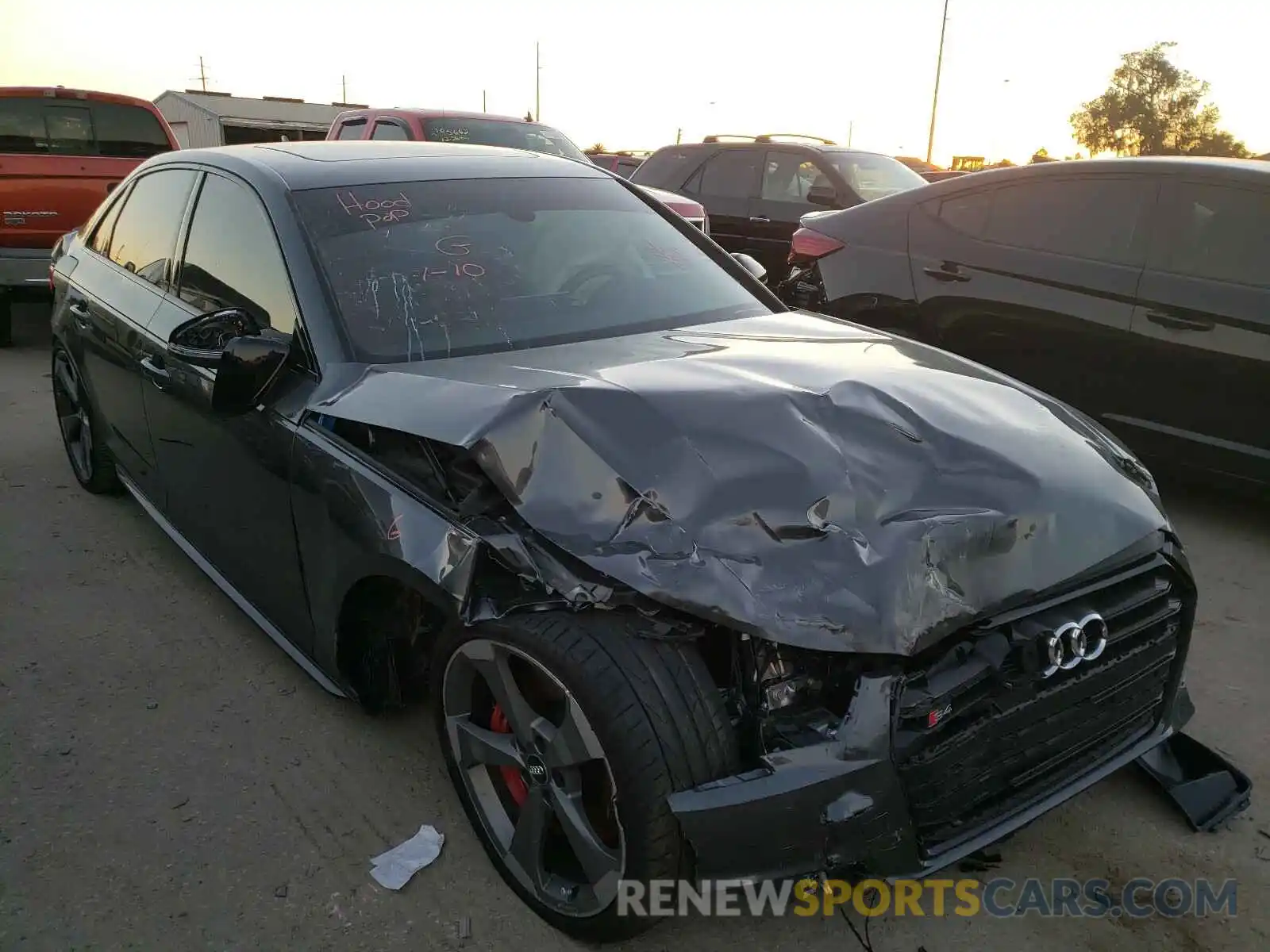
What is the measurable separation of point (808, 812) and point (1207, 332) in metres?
3.56

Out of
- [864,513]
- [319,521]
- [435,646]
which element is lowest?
[435,646]

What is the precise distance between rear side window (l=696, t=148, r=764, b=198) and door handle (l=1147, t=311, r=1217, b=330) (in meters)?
6.00

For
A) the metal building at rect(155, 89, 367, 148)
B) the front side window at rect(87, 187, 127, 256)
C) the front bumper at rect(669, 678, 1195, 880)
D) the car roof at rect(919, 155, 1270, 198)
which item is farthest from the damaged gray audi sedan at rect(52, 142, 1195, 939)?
the metal building at rect(155, 89, 367, 148)

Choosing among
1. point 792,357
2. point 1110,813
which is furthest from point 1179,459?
point 792,357

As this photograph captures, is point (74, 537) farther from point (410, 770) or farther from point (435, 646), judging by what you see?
point (435, 646)

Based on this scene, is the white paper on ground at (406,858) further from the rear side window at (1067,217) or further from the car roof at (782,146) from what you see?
the car roof at (782,146)

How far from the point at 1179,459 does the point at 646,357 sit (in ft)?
9.88

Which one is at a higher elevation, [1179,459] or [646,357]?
[646,357]

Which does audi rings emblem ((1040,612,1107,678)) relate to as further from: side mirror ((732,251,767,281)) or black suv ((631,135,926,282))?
black suv ((631,135,926,282))

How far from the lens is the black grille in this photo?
192 centimetres

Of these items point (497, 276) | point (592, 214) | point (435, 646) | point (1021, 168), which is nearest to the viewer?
point (435, 646)

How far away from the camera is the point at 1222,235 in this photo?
14.5 ft

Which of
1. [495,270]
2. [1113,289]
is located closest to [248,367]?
[495,270]

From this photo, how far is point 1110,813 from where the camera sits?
8.53 ft
